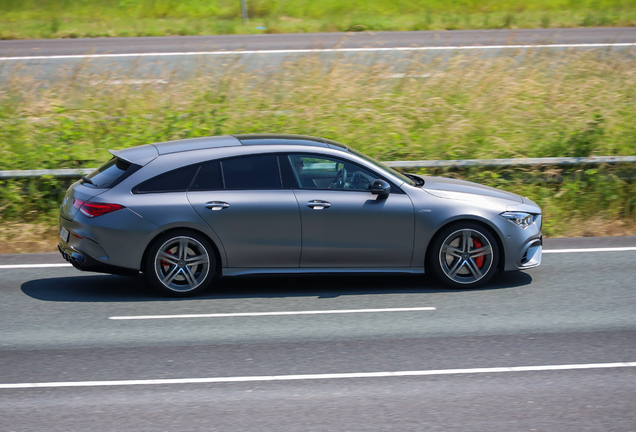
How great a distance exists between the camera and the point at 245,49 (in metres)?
20.4

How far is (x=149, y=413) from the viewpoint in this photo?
206 inches

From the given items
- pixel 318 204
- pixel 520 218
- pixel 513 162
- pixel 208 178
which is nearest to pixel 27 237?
pixel 208 178

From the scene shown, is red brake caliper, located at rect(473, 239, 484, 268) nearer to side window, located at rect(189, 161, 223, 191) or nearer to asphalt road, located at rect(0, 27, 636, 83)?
side window, located at rect(189, 161, 223, 191)

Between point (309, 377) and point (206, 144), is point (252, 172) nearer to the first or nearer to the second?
point (206, 144)

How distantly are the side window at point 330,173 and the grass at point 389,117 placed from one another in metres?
4.06

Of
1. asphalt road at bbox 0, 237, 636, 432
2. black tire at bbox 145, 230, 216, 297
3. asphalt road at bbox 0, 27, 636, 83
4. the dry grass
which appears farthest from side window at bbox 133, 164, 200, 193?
asphalt road at bbox 0, 27, 636, 83

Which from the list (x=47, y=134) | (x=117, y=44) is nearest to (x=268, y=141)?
(x=47, y=134)

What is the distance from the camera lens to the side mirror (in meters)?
7.80

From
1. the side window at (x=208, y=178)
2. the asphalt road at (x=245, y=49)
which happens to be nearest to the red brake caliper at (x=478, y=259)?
the side window at (x=208, y=178)

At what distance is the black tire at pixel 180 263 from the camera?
7.69 meters

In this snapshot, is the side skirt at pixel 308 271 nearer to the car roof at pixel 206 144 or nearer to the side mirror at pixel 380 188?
the side mirror at pixel 380 188

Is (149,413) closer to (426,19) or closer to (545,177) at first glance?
(545,177)

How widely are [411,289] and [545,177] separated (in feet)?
14.7

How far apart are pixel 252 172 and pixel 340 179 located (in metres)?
0.91
